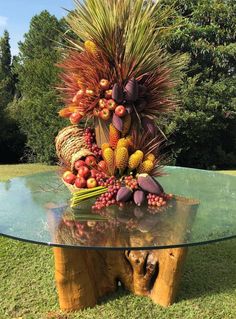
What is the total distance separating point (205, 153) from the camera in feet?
44.0

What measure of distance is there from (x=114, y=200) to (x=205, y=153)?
37.9ft

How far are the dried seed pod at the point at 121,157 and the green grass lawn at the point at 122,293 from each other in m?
0.92

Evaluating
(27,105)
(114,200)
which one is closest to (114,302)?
(114,200)

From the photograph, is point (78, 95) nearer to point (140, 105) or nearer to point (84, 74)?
point (84, 74)

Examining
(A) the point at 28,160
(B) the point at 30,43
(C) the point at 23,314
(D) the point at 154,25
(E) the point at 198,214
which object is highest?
(B) the point at 30,43

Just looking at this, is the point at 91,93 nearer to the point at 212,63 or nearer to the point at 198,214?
the point at 198,214

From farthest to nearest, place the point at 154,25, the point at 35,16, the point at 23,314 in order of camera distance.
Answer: the point at 35,16 < the point at 23,314 < the point at 154,25

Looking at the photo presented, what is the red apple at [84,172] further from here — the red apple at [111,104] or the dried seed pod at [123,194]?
the red apple at [111,104]

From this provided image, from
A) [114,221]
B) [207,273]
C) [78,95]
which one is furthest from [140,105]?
[207,273]

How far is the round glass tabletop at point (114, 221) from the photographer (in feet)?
5.41

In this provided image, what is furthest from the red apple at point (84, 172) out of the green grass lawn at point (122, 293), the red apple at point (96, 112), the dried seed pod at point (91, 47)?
the green grass lawn at point (122, 293)

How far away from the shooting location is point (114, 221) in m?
1.93

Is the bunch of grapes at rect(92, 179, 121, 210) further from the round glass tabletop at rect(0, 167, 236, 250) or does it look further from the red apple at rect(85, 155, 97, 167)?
the red apple at rect(85, 155, 97, 167)

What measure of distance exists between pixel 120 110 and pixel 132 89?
0.43 feet
